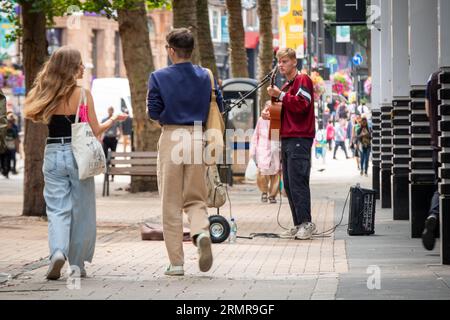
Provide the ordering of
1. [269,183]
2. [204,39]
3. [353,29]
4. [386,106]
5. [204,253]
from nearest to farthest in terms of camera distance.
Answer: [204,253], [386,106], [269,183], [204,39], [353,29]

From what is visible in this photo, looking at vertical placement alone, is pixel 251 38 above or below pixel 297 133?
above

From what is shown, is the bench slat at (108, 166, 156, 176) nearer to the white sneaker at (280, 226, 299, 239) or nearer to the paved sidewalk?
the paved sidewalk

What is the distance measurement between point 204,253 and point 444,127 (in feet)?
8.55

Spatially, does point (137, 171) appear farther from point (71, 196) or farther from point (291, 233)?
point (71, 196)

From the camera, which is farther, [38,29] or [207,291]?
[38,29]

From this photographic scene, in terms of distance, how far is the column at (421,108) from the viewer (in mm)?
16172

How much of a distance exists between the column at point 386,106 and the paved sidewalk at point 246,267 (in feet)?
6.56

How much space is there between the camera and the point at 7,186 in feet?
119

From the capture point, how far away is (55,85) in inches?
468

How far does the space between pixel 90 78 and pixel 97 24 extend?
389 cm

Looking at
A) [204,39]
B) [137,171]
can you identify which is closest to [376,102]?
[137,171]
